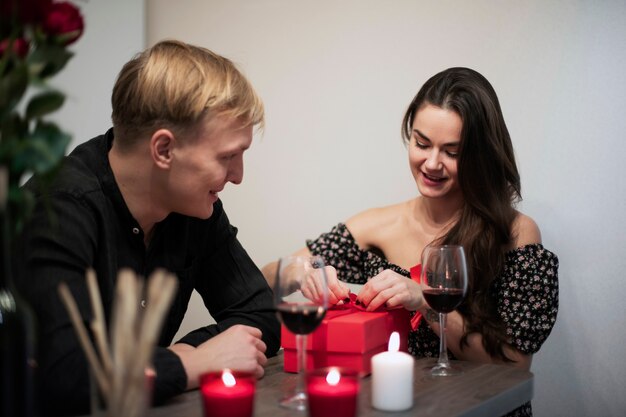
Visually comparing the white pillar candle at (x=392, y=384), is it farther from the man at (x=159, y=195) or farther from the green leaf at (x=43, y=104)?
the green leaf at (x=43, y=104)

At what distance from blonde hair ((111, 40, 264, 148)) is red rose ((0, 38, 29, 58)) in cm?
71

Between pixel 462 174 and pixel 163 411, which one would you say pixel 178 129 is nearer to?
pixel 163 411

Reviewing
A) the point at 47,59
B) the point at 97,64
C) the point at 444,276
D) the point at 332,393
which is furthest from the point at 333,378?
the point at 97,64

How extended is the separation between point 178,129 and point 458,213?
1018 mm

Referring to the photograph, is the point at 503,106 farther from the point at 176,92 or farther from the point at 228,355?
the point at 228,355

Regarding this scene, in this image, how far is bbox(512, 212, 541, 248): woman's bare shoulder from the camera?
215 centimetres

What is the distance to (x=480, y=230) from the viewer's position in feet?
7.06

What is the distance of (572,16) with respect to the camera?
103 inches

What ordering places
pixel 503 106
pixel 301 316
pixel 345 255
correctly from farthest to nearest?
pixel 503 106
pixel 345 255
pixel 301 316

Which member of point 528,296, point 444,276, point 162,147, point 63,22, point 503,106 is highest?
point 503,106

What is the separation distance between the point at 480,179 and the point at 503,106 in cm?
67

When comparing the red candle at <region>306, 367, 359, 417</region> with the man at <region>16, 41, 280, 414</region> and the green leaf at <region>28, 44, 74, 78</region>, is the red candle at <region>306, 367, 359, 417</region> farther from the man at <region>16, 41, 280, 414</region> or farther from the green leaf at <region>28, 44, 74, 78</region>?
the green leaf at <region>28, 44, 74, 78</region>

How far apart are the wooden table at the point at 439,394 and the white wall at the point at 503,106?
3.55 ft

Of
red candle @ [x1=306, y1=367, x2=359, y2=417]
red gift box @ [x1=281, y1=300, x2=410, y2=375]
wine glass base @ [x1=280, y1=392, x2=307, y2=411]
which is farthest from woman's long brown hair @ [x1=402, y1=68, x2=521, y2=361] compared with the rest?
red candle @ [x1=306, y1=367, x2=359, y2=417]
